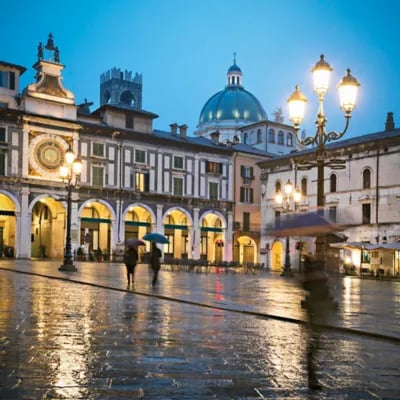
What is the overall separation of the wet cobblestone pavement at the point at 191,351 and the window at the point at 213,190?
46.1m

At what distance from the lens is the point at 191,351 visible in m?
7.67

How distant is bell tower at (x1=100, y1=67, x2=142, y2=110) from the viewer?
9844 cm

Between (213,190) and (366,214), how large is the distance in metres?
18.3

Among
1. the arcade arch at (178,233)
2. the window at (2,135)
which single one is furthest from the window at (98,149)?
the arcade arch at (178,233)

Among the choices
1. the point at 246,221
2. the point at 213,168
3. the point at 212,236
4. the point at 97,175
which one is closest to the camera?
the point at 97,175

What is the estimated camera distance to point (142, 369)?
6.45 m

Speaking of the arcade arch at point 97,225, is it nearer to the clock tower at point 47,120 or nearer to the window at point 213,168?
the clock tower at point 47,120

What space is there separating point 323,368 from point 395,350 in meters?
2.06

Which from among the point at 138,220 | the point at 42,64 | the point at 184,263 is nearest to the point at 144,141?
the point at 138,220

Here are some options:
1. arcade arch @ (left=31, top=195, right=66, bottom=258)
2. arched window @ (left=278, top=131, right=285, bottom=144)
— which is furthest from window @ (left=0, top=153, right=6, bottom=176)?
arched window @ (left=278, top=131, right=285, bottom=144)

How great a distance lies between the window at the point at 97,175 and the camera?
52.2 meters

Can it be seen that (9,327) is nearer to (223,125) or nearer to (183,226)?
(183,226)

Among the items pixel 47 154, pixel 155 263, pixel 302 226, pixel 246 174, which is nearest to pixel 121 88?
pixel 246 174

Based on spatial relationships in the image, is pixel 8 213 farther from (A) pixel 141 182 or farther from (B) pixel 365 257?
(B) pixel 365 257
